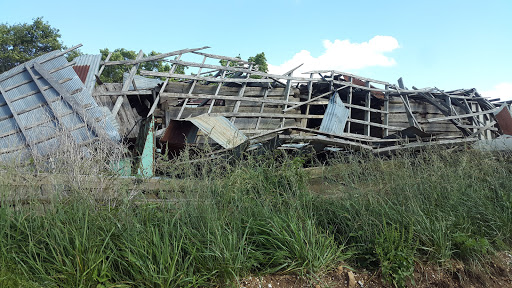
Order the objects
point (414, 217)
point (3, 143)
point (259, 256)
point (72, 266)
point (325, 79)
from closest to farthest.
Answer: point (72, 266)
point (259, 256)
point (414, 217)
point (3, 143)
point (325, 79)

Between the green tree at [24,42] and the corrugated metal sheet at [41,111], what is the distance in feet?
58.9

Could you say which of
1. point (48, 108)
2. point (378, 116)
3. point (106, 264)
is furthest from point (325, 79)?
point (106, 264)

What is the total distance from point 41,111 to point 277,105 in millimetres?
6213

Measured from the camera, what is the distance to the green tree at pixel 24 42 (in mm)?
23500

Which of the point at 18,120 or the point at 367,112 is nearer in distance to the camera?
the point at 18,120

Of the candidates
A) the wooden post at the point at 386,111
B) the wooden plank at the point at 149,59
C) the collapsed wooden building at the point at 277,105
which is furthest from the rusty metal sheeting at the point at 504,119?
the wooden plank at the point at 149,59

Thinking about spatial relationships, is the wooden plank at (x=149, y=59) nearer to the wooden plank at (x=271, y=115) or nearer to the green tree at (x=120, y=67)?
the wooden plank at (x=271, y=115)

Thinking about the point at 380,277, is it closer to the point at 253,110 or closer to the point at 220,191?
the point at 220,191

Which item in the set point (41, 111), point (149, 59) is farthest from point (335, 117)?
point (41, 111)

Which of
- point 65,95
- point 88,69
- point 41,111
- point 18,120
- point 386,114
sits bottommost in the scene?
point 386,114

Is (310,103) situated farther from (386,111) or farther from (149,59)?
(149,59)

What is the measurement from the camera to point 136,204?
12.9ft

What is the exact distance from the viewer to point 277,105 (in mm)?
10930

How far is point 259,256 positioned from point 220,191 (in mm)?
904
